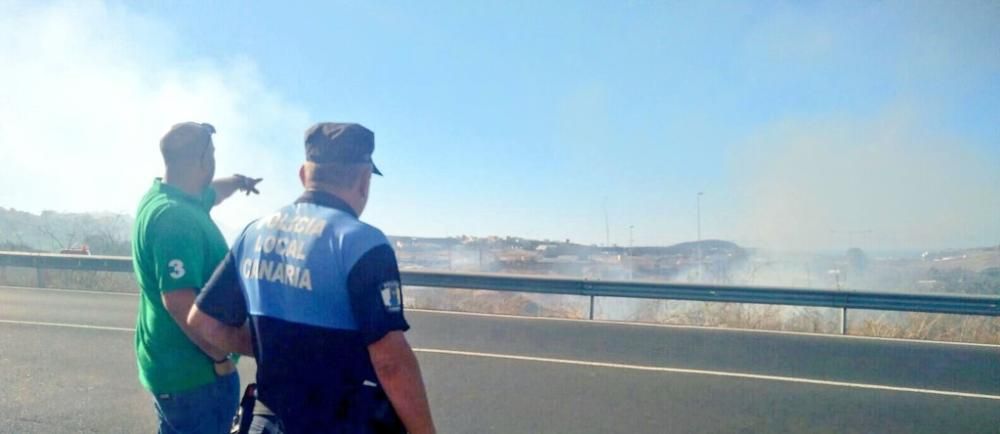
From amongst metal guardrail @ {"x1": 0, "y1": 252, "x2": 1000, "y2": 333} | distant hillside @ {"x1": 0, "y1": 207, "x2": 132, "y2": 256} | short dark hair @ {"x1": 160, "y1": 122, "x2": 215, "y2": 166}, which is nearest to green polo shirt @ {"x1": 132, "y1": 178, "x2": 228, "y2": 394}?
short dark hair @ {"x1": 160, "y1": 122, "x2": 215, "y2": 166}

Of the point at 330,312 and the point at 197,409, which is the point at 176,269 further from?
the point at 330,312

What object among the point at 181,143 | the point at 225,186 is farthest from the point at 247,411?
the point at 225,186

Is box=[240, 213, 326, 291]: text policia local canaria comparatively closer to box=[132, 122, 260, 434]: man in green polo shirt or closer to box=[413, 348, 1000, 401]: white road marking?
box=[132, 122, 260, 434]: man in green polo shirt

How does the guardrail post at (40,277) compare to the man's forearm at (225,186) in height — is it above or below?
below

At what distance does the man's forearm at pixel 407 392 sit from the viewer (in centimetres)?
208

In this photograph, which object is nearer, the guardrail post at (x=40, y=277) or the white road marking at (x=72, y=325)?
the white road marking at (x=72, y=325)

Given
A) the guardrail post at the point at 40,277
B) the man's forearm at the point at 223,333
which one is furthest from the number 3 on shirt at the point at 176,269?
the guardrail post at the point at 40,277

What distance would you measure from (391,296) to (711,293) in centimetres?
1045

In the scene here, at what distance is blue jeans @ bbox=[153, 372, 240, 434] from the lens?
2.77m

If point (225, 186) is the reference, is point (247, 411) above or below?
below

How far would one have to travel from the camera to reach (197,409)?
2777 mm

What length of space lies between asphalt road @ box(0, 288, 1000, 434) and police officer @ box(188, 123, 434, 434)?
3538 millimetres

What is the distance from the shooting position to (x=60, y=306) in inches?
474

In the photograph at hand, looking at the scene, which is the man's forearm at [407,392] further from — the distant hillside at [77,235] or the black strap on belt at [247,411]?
the distant hillside at [77,235]
